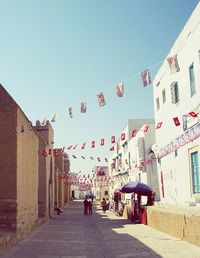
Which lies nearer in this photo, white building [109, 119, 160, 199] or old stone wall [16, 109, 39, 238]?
old stone wall [16, 109, 39, 238]

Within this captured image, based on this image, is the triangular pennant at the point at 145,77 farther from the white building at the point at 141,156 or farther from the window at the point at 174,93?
the white building at the point at 141,156

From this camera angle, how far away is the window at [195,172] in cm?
1566

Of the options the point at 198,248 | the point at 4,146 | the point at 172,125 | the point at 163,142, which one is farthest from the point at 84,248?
the point at 163,142

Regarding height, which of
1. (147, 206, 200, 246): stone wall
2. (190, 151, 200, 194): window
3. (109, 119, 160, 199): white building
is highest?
(109, 119, 160, 199): white building

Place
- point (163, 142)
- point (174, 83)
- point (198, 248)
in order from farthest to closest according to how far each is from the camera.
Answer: point (163, 142)
point (174, 83)
point (198, 248)

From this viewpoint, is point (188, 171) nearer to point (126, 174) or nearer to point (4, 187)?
point (4, 187)

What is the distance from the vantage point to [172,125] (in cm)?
1900

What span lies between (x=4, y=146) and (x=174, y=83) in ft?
27.9

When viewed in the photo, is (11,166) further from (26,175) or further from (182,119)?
(182,119)

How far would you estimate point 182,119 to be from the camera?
55.4ft

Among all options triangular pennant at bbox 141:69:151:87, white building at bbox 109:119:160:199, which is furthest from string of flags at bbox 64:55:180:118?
white building at bbox 109:119:160:199

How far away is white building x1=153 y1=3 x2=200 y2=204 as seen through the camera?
15.1 m

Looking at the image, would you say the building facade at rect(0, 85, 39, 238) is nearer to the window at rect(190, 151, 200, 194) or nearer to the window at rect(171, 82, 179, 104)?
the window at rect(190, 151, 200, 194)

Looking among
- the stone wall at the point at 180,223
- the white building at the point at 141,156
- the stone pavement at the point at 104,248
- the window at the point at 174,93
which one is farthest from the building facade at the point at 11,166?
the white building at the point at 141,156
